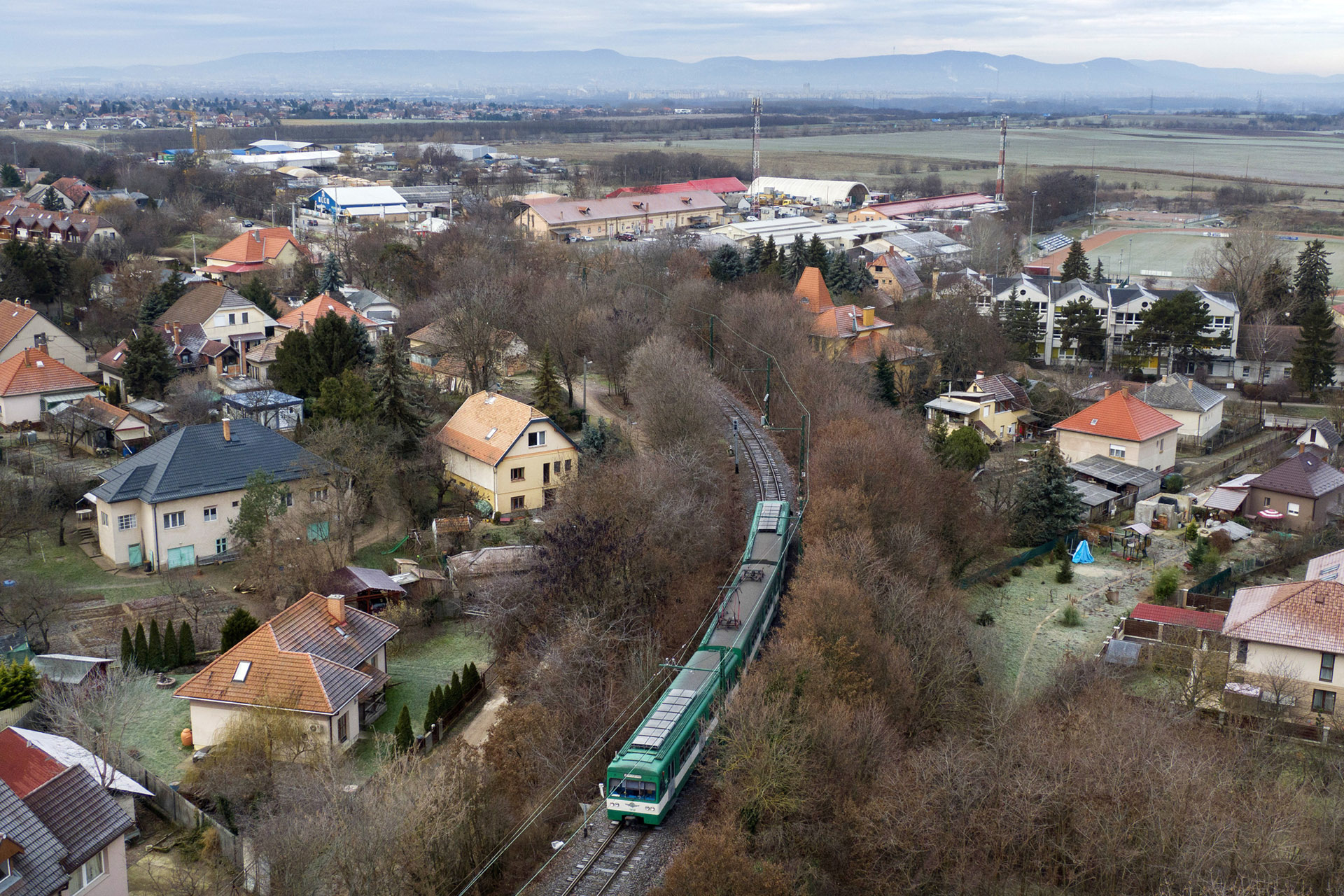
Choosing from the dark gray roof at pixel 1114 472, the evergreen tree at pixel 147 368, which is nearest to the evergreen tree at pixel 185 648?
the evergreen tree at pixel 147 368

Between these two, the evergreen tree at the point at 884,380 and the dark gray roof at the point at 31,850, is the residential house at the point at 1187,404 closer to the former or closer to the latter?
the evergreen tree at the point at 884,380

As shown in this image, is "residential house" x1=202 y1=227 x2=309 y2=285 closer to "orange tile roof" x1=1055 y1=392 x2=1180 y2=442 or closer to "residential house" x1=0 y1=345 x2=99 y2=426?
"residential house" x1=0 y1=345 x2=99 y2=426

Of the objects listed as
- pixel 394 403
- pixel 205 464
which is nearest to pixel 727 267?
pixel 394 403

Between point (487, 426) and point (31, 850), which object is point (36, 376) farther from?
point (31, 850)

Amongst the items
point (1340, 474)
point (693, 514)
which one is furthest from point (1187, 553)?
point (693, 514)

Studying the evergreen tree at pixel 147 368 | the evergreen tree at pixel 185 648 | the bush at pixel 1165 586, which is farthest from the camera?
the evergreen tree at pixel 147 368

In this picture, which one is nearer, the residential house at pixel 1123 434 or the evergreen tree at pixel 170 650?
the evergreen tree at pixel 170 650
